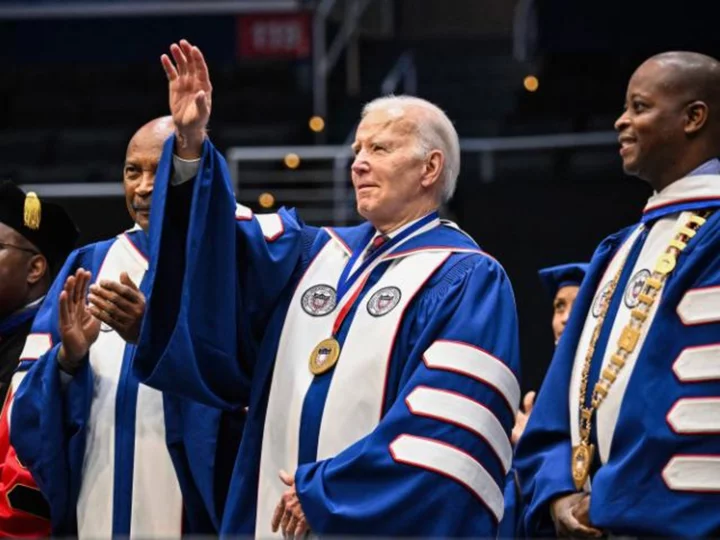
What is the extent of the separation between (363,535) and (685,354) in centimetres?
95

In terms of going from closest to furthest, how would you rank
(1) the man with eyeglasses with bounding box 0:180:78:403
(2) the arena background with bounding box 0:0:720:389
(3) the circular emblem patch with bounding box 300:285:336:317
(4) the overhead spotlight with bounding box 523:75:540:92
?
(3) the circular emblem patch with bounding box 300:285:336:317 < (1) the man with eyeglasses with bounding box 0:180:78:403 < (2) the arena background with bounding box 0:0:720:389 < (4) the overhead spotlight with bounding box 523:75:540:92

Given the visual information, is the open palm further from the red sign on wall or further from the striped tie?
the red sign on wall

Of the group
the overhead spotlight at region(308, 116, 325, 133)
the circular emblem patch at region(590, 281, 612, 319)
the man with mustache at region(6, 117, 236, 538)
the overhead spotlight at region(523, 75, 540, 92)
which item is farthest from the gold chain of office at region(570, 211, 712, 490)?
the overhead spotlight at region(523, 75, 540, 92)

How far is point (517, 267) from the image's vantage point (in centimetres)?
760

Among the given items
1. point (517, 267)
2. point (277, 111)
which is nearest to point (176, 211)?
point (517, 267)

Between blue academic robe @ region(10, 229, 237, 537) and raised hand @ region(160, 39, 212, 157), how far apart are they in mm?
689

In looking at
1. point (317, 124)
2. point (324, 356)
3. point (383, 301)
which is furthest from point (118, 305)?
point (317, 124)

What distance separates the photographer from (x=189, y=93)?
13.3 ft

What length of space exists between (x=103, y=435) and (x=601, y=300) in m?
1.52

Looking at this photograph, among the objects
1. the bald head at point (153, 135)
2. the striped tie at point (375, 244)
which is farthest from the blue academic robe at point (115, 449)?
the striped tie at point (375, 244)

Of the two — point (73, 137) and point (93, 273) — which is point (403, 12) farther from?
point (93, 273)

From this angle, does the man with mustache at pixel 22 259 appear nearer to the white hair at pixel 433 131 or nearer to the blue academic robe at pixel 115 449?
the blue academic robe at pixel 115 449

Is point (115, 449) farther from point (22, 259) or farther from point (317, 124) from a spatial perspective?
point (317, 124)

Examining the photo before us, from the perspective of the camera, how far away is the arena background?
7.80m
